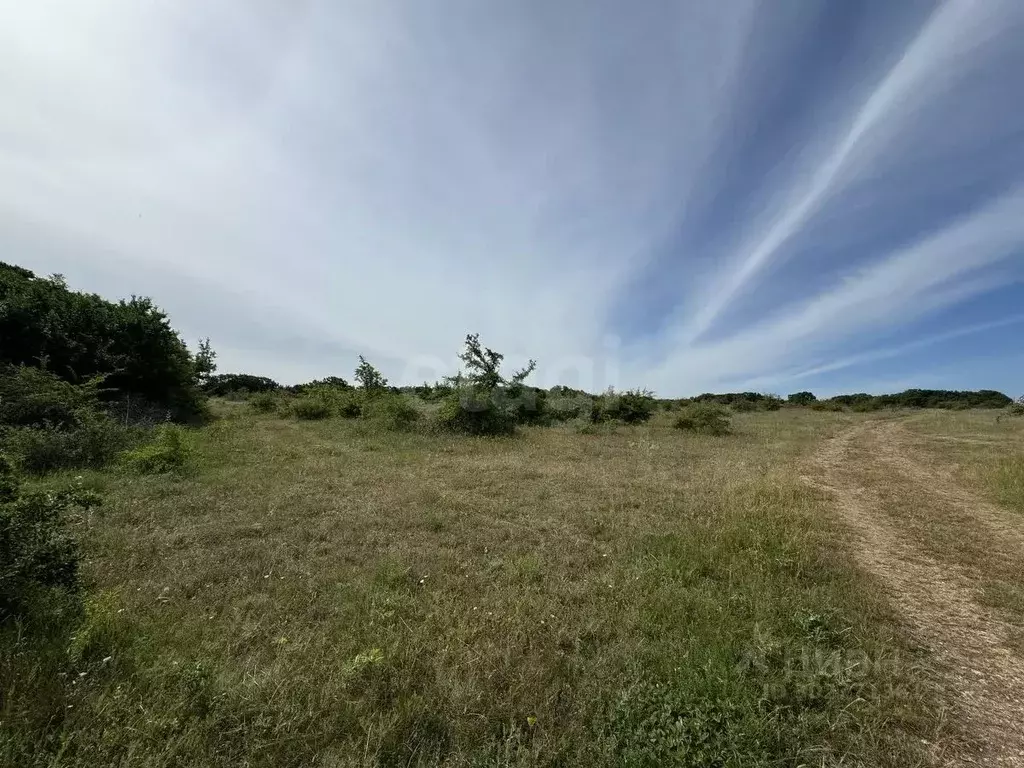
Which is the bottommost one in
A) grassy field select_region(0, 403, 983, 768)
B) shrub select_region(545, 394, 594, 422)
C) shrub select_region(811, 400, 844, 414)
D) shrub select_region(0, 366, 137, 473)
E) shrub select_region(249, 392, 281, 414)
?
grassy field select_region(0, 403, 983, 768)

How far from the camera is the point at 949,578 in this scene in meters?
4.88

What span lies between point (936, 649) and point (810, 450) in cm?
1274

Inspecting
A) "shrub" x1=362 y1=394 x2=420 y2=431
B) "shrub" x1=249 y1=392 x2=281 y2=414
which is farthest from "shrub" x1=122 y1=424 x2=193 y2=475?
"shrub" x1=249 y1=392 x2=281 y2=414

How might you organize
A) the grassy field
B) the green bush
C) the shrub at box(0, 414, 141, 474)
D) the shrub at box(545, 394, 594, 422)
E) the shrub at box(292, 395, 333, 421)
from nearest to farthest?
the grassy field → the shrub at box(0, 414, 141, 474) → the green bush → the shrub at box(292, 395, 333, 421) → the shrub at box(545, 394, 594, 422)

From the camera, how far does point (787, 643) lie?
331cm

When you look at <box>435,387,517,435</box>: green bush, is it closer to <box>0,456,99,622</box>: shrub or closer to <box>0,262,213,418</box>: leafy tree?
<box>0,262,213,418</box>: leafy tree

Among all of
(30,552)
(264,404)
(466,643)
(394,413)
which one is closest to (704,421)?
(394,413)

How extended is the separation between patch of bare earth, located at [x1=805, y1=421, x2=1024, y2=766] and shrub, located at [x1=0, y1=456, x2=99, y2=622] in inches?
242

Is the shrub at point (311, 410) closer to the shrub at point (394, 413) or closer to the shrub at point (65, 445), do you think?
the shrub at point (394, 413)

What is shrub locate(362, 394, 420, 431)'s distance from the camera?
16391mm

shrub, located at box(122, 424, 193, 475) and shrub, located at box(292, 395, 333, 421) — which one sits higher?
shrub, located at box(292, 395, 333, 421)

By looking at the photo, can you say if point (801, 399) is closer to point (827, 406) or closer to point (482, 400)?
point (827, 406)

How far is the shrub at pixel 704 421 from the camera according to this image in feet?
63.4

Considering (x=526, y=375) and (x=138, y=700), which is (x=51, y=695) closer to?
(x=138, y=700)
